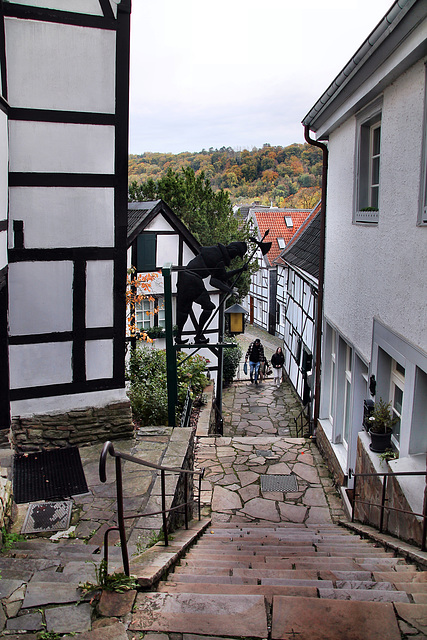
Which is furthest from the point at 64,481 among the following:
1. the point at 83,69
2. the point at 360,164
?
the point at 360,164

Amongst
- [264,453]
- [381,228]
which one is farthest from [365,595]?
[264,453]

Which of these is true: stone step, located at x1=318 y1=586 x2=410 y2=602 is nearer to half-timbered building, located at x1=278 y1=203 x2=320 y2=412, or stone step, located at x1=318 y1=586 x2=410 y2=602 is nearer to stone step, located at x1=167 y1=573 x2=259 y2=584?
stone step, located at x1=167 y1=573 x2=259 y2=584

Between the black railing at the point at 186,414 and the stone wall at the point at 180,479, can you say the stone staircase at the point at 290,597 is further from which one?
the black railing at the point at 186,414

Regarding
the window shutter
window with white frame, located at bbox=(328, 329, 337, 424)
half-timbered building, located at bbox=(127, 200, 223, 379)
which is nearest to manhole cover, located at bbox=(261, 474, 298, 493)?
window with white frame, located at bbox=(328, 329, 337, 424)

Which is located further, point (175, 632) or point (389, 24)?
point (389, 24)

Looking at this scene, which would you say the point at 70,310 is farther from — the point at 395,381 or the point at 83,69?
the point at 395,381

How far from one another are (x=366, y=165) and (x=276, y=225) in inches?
1050

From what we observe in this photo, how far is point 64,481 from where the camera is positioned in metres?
5.59

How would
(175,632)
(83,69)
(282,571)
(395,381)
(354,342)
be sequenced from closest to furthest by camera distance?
(175,632), (282,571), (395,381), (83,69), (354,342)

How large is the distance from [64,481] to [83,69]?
4443mm

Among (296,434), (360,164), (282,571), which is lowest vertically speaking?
(296,434)

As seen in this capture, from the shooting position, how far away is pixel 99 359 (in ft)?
21.5

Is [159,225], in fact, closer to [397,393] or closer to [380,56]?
[380,56]

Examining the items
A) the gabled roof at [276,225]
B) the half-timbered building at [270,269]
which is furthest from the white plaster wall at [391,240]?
the gabled roof at [276,225]
